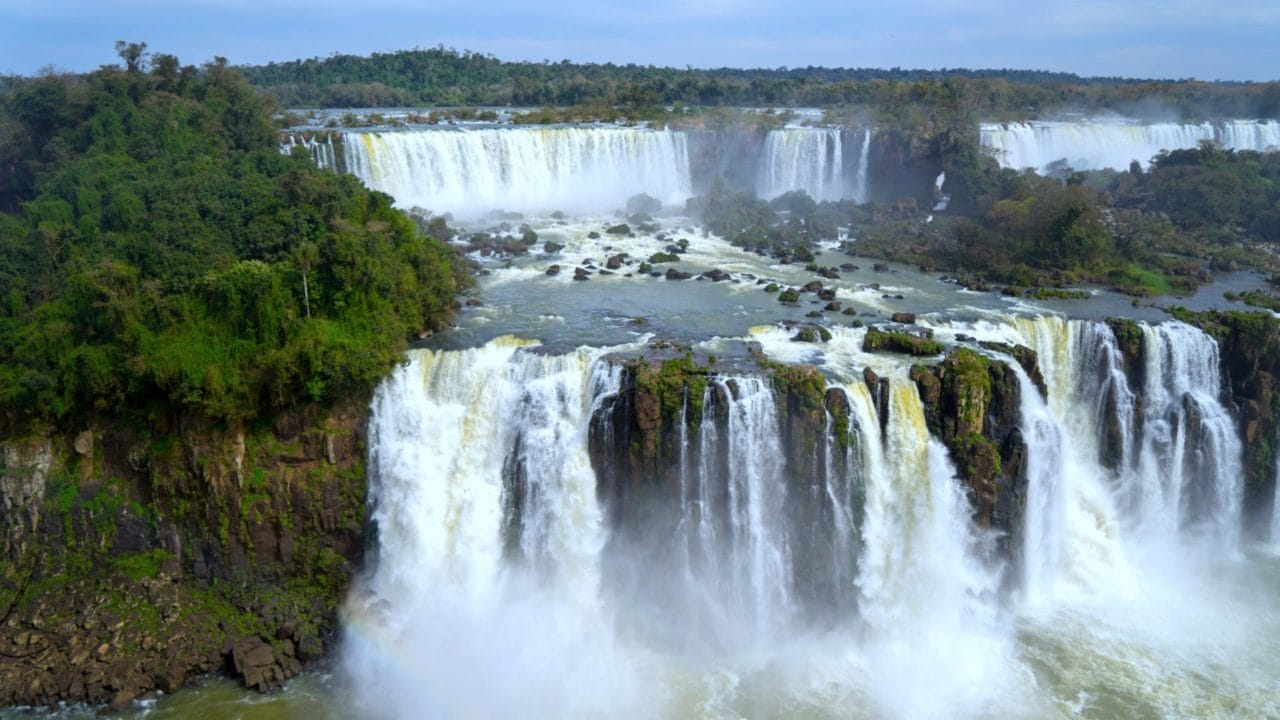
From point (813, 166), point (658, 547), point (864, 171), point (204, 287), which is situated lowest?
point (658, 547)

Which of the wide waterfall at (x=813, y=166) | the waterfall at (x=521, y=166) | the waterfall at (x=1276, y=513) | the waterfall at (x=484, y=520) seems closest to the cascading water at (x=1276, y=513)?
the waterfall at (x=1276, y=513)

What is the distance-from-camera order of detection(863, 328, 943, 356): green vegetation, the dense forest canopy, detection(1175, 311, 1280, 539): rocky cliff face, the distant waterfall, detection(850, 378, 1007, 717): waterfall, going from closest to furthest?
detection(850, 378, 1007, 717): waterfall, detection(863, 328, 943, 356): green vegetation, detection(1175, 311, 1280, 539): rocky cliff face, the distant waterfall, the dense forest canopy

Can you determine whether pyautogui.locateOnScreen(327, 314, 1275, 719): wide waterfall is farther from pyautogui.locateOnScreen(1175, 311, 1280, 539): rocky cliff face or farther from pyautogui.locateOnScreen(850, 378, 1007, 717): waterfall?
pyautogui.locateOnScreen(1175, 311, 1280, 539): rocky cliff face

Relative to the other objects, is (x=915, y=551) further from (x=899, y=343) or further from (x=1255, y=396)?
(x=1255, y=396)

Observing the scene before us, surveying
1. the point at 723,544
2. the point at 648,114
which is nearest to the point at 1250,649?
the point at 723,544

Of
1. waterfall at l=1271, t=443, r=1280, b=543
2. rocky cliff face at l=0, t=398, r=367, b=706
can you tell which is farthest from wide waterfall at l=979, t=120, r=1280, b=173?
rocky cliff face at l=0, t=398, r=367, b=706

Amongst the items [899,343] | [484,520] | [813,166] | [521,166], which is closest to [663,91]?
[813,166]
